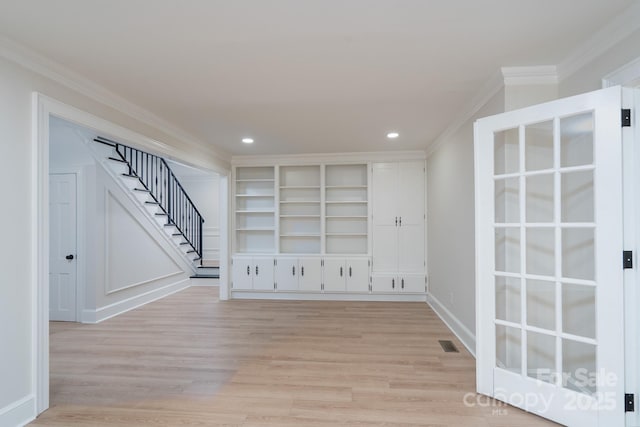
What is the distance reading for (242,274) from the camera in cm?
568

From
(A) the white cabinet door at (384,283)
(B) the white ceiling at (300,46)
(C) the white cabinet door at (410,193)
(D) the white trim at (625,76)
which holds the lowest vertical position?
(A) the white cabinet door at (384,283)

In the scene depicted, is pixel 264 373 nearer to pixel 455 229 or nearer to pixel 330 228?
pixel 455 229

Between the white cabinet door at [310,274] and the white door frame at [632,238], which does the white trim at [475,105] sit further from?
the white cabinet door at [310,274]

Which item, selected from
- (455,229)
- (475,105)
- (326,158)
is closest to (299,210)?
(326,158)

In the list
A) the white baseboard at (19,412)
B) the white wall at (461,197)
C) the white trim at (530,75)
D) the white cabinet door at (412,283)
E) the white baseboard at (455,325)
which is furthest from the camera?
the white cabinet door at (412,283)

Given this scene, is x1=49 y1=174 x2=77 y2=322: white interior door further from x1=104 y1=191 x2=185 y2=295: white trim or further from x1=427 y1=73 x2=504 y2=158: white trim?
x1=427 y1=73 x2=504 y2=158: white trim

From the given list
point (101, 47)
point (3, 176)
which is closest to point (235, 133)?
point (101, 47)

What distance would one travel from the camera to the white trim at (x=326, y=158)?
537 cm

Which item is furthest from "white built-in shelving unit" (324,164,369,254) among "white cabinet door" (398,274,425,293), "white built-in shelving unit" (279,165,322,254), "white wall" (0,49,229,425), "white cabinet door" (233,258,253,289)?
"white wall" (0,49,229,425)

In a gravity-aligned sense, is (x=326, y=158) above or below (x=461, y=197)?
above

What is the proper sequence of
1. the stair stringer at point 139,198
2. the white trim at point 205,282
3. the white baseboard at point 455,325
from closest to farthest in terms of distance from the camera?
the white baseboard at point 455,325
the stair stringer at point 139,198
the white trim at point 205,282

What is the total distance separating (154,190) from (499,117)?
6.13m

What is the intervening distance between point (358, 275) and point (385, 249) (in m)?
0.65

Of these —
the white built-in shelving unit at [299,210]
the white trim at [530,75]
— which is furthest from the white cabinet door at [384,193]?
the white trim at [530,75]
